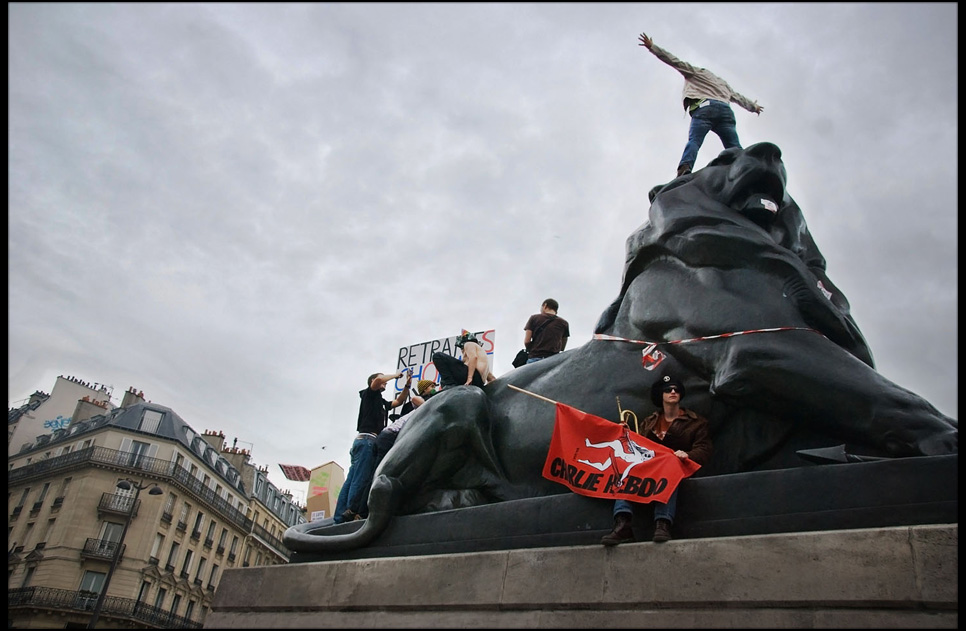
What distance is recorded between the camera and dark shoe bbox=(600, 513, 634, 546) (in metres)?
5.12

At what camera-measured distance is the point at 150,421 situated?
5775 cm

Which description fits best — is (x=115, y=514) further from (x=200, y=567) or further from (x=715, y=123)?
(x=715, y=123)

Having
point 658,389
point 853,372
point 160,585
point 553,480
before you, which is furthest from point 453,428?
point 160,585

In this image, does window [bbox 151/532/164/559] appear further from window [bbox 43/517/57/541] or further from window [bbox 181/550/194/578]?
window [bbox 43/517/57/541]

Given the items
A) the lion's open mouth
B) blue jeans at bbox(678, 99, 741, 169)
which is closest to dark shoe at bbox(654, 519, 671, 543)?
the lion's open mouth

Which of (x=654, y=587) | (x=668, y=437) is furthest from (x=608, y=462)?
(x=654, y=587)

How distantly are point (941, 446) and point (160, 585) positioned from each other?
5372cm

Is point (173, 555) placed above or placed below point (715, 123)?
above

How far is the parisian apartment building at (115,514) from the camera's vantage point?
4697 centimetres

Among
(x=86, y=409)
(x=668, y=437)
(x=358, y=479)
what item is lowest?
(x=668, y=437)

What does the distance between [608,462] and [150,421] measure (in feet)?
191

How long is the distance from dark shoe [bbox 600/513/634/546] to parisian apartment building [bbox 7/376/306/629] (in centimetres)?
4265

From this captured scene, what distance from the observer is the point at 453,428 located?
6.77 metres

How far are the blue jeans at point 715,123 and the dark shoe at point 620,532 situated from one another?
17.3ft
